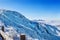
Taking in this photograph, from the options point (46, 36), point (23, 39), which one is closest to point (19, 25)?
point (46, 36)

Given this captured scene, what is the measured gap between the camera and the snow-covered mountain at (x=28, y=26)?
55.4m

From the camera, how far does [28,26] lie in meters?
61.2

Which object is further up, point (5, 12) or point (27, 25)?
point (5, 12)

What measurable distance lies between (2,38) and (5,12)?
54.9 metres

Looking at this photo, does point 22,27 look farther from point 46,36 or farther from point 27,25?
point 46,36

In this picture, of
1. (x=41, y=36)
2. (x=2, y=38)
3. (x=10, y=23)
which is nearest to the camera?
(x=2, y=38)

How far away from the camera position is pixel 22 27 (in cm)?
6100

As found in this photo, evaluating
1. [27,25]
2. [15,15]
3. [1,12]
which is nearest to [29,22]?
[27,25]

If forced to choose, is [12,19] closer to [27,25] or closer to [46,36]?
[27,25]

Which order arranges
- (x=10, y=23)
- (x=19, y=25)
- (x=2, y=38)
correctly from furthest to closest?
(x=19, y=25) → (x=10, y=23) → (x=2, y=38)

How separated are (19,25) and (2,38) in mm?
57697

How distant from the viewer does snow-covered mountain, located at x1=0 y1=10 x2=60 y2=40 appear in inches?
2183

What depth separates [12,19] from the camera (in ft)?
188

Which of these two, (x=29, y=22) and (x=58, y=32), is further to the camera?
(x=58, y=32)
